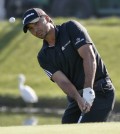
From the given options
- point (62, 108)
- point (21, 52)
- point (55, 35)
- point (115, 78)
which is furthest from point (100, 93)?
point (21, 52)

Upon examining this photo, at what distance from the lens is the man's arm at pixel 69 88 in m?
7.21

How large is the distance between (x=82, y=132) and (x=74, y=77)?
60.9 inches

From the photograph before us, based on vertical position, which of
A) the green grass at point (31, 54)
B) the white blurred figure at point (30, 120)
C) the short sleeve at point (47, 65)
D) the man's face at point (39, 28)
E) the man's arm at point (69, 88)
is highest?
the man's face at point (39, 28)

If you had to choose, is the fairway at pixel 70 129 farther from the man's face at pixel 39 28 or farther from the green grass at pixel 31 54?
the green grass at pixel 31 54

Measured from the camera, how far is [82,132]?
5.92 m

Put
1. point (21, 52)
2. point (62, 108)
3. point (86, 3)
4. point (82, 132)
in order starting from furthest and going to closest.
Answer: point (86, 3) < point (21, 52) < point (62, 108) < point (82, 132)

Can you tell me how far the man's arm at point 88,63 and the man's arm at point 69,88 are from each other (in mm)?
142

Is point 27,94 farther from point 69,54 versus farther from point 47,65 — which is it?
point 69,54

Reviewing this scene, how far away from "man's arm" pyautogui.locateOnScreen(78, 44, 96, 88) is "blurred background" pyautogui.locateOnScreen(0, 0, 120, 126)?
399 cm

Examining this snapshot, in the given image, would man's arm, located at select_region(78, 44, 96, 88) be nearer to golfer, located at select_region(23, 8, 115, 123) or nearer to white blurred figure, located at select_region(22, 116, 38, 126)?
golfer, located at select_region(23, 8, 115, 123)

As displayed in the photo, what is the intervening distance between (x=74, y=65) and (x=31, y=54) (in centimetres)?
1287

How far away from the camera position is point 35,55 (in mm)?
19938

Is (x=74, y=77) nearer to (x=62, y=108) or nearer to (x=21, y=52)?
(x=62, y=108)

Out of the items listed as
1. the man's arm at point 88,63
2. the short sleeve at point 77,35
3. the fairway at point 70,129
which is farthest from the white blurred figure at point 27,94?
the fairway at point 70,129
